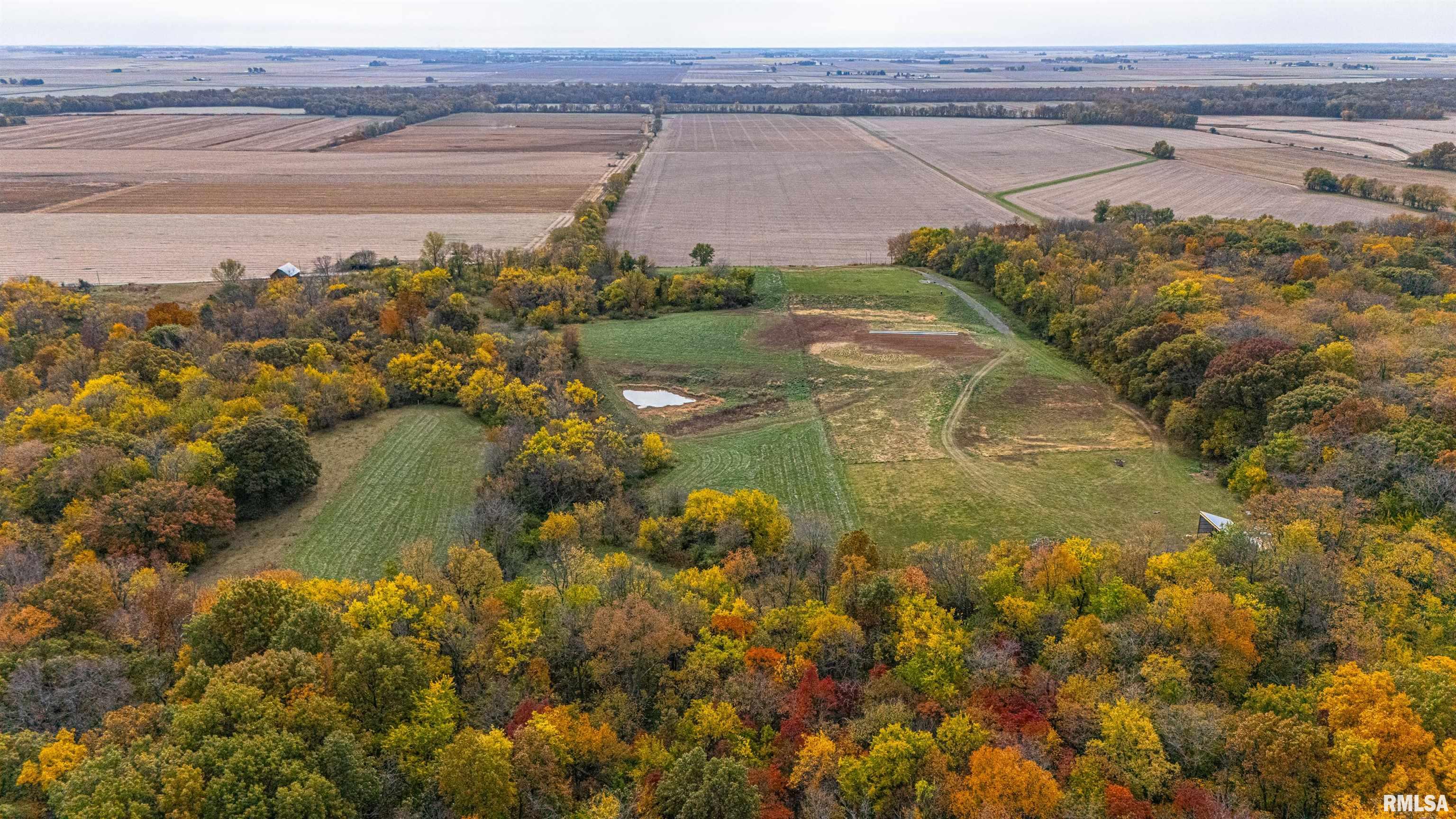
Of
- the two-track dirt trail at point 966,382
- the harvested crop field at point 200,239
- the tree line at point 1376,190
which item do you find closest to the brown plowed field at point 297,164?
the harvested crop field at point 200,239

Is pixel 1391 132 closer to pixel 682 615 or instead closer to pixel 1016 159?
pixel 1016 159

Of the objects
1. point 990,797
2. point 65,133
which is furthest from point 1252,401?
point 65,133

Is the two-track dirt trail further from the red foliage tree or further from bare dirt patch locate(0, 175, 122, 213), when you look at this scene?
bare dirt patch locate(0, 175, 122, 213)

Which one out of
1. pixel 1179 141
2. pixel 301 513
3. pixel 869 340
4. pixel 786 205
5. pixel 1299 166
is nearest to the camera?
pixel 301 513

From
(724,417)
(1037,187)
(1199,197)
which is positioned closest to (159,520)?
(724,417)

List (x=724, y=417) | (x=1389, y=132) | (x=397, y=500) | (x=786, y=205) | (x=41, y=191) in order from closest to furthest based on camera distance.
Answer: (x=397, y=500), (x=724, y=417), (x=41, y=191), (x=786, y=205), (x=1389, y=132)

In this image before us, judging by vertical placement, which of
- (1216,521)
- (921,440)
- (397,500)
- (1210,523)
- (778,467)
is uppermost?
(921,440)

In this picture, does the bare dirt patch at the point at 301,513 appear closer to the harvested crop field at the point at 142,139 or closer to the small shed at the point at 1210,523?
the small shed at the point at 1210,523
